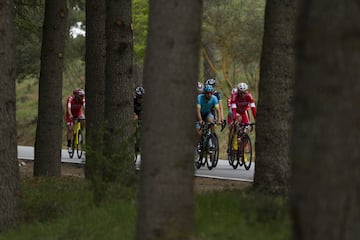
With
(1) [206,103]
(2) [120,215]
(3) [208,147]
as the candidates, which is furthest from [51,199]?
(3) [208,147]

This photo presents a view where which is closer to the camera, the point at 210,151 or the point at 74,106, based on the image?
the point at 210,151

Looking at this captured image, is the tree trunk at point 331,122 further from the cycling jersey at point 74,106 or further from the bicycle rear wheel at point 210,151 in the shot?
the cycling jersey at point 74,106

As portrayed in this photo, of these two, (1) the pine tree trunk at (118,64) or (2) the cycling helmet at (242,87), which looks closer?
(1) the pine tree trunk at (118,64)

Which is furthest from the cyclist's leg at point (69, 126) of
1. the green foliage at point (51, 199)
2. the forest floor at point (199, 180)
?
the green foliage at point (51, 199)

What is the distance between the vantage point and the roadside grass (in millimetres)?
8945

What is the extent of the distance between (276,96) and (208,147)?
34.0 feet

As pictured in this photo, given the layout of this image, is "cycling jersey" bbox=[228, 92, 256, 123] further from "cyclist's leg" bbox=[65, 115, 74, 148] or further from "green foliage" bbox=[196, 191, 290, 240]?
"green foliage" bbox=[196, 191, 290, 240]

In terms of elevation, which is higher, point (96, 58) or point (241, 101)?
point (96, 58)

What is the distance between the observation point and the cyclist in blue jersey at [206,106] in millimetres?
21578

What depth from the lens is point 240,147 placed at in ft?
72.9

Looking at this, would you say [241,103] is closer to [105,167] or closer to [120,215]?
[105,167]

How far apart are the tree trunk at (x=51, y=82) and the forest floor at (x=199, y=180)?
6.53ft

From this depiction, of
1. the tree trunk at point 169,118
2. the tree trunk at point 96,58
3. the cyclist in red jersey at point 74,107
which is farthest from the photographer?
the cyclist in red jersey at point 74,107

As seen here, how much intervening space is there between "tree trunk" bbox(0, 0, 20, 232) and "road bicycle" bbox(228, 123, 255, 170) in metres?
9.63
